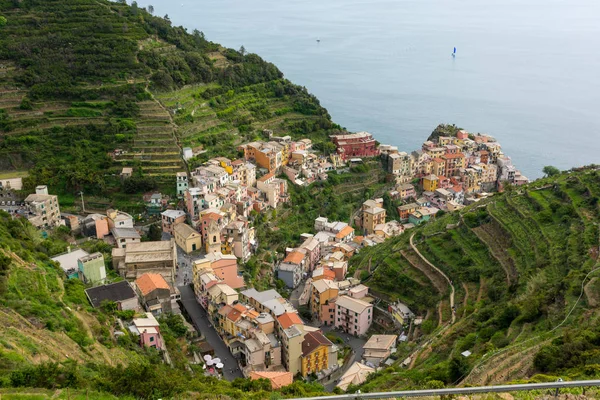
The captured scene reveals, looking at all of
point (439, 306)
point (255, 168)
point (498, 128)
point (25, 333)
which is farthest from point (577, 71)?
point (25, 333)

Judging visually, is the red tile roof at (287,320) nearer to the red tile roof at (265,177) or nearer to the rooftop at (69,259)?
the rooftop at (69,259)

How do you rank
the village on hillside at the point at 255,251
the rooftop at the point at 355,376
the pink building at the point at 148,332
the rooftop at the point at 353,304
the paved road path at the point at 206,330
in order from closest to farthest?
the pink building at the point at 148,332, the rooftop at the point at 355,376, the paved road path at the point at 206,330, the village on hillside at the point at 255,251, the rooftop at the point at 353,304

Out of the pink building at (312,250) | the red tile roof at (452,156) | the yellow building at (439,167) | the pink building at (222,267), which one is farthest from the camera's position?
the red tile roof at (452,156)

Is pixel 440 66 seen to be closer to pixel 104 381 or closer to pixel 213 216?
pixel 213 216

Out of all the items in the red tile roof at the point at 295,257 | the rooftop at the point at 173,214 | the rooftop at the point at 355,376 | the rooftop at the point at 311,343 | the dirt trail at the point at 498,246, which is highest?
the dirt trail at the point at 498,246

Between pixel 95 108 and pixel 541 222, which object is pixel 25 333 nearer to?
pixel 541 222

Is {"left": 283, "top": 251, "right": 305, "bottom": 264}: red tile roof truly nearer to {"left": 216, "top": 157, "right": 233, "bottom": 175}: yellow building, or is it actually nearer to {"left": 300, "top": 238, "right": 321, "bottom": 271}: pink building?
{"left": 300, "top": 238, "right": 321, "bottom": 271}: pink building

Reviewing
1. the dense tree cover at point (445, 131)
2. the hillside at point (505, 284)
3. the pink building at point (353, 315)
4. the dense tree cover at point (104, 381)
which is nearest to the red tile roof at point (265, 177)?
the hillside at point (505, 284)
